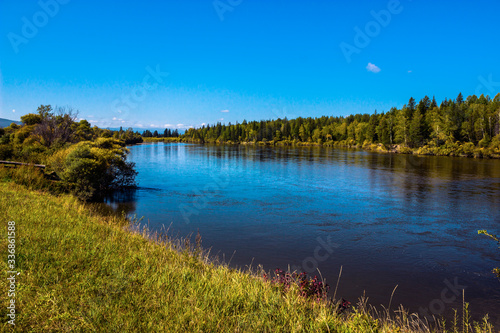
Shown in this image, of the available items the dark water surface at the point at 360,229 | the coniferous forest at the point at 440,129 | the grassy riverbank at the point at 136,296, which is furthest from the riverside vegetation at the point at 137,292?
the coniferous forest at the point at 440,129

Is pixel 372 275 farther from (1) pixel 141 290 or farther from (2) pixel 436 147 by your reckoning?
(2) pixel 436 147

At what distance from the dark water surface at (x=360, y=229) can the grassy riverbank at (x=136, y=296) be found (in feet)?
9.21

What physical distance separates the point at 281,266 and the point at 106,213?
12.0 metres

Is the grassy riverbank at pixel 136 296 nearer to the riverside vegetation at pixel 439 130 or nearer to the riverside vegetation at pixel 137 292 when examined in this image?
the riverside vegetation at pixel 137 292

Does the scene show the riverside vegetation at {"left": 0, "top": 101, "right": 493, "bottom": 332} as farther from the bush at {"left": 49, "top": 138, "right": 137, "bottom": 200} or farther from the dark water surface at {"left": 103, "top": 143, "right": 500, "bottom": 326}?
the bush at {"left": 49, "top": 138, "right": 137, "bottom": 200}

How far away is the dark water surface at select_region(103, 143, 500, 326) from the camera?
10.1 m

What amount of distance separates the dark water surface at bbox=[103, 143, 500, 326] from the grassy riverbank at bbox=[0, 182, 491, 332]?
9.21 ft

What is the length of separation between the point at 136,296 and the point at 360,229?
1339cm

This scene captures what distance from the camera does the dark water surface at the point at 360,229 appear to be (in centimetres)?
1005

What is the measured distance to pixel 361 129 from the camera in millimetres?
123062

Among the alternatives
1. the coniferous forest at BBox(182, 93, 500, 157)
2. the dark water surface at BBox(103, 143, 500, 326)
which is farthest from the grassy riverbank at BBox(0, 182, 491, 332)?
the coniferous forest at BBox(182, 93, 500, 157)

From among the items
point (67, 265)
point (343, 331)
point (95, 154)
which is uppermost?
point (95, 154)

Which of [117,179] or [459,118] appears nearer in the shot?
[117,179]

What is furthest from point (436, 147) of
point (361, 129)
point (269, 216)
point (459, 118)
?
point (269, 216)
